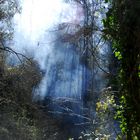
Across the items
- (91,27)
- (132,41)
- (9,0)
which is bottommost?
(132,41)

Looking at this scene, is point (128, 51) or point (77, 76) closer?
point (128, 51)

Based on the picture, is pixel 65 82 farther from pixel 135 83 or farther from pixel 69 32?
pixel 135 83

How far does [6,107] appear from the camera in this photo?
22422 millimetres

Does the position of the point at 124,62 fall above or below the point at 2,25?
below

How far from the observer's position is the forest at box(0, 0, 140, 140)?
6922 mm

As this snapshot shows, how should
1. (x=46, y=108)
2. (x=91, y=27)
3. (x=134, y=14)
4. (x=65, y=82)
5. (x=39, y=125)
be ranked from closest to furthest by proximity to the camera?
(x=134, y=14)
(x=91, y=27)
(x=39, y=125)
(x=46, y=108)
(x=65, y=82)

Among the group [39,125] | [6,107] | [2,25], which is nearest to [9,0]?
[2,25]

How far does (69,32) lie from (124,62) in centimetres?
206

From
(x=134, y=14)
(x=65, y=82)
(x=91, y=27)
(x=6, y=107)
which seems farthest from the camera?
(x=65, y=82)

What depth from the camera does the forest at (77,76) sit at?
6922mm

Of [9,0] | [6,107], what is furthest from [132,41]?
[6,107]

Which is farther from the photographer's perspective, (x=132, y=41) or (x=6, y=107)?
(x=6, y=107)

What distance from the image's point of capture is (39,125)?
24375mm

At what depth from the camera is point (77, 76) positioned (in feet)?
93.3
